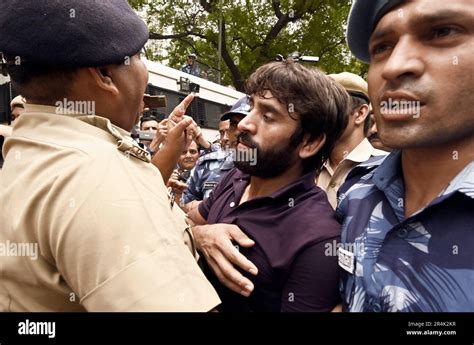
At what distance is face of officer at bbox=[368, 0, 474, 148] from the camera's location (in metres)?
1.06

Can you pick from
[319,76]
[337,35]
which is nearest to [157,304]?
[319,76]

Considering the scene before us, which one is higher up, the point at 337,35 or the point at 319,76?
the point at 337,35

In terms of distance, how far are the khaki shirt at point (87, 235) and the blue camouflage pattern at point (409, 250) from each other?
0.44m

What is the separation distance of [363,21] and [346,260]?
707 mm

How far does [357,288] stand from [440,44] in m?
0.66

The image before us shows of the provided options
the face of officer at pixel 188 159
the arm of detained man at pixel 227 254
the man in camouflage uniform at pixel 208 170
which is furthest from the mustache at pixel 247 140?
the face of officer at pixel 188 159

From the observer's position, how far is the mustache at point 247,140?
68.2 inches

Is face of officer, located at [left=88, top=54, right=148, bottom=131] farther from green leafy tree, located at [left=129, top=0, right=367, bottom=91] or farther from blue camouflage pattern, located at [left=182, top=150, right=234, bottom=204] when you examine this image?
green leafy tree, located at [left=129, top=0, right=367, bottom=91]

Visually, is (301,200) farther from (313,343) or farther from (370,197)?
(313,343)

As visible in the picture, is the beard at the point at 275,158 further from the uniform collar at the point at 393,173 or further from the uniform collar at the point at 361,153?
the uniform collar at the point at 361,153

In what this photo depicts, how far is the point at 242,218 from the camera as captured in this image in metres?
1.63

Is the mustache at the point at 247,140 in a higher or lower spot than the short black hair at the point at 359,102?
lower

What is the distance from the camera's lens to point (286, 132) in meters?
1.71

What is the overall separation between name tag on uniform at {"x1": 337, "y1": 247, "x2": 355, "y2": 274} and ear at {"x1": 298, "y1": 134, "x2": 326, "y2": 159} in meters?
0.48
